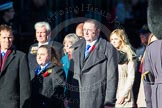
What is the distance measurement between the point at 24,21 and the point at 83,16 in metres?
1.00

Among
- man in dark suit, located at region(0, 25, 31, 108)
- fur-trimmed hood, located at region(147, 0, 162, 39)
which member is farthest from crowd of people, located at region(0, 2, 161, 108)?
fur-trimmed hood, located at region(147, 0, 162, 39)

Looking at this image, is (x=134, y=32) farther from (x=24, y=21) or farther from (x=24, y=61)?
(x=24, y=61)

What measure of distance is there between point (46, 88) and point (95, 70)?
26.4 inches

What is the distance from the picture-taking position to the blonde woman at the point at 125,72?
9219 mm

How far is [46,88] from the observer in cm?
888

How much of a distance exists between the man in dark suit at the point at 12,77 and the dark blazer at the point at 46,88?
1.52 feet

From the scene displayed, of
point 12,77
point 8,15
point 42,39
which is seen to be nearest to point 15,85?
point 12,77

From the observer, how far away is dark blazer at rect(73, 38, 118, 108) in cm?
880

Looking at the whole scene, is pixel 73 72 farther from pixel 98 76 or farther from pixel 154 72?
pixel 154 72

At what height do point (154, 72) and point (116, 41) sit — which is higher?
point (116, 41)

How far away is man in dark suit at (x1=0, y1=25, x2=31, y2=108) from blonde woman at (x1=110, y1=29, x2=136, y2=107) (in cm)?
143

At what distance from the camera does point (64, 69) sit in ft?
30.2

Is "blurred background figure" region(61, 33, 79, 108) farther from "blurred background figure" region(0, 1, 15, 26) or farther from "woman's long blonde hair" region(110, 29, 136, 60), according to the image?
"blurred background figure" region(0, 1, 15, 26)

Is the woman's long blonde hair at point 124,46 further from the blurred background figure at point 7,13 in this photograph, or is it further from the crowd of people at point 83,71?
the blurred background figure at point 7,13
